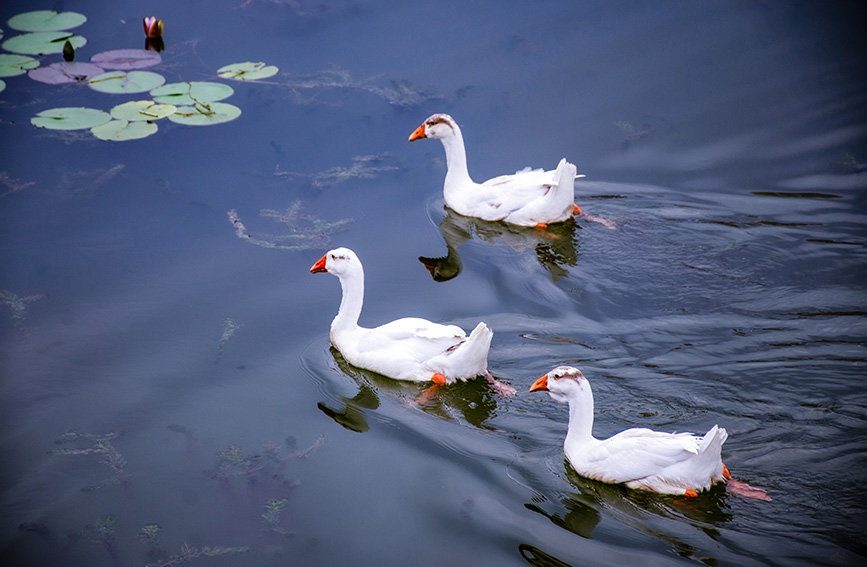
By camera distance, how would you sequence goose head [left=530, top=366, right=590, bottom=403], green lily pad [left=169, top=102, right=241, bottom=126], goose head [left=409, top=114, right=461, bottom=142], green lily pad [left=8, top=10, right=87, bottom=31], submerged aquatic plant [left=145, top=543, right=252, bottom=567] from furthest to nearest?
green lily pad [left=8, top=10, right=87, bottom=31] → green lily pad [left=169, top=102, right=241, bottom=126] → goose head [left=409, top=114, right=461, bottom=142] → goose head [left=530, top=366, right=590, bottom=403] → submerged aquatic plant [left=145, top=543, right=252, bottom=567]

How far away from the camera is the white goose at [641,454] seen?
432cm

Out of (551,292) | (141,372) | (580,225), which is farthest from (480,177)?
(141,372)

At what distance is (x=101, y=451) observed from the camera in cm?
504

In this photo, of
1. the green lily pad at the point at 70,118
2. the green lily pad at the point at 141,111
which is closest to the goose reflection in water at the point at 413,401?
the green lily pad at the point at 141,111

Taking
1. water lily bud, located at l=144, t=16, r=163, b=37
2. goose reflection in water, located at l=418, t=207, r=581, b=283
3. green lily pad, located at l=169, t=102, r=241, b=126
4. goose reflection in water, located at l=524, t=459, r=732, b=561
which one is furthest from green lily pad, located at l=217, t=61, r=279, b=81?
goose reflection in water, located at l=524, t=459, r=732, b=561

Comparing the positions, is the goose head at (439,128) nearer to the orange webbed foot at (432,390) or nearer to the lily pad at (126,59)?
the orange webbed foot at (432,390)

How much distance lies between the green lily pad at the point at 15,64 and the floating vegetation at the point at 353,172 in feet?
13.6

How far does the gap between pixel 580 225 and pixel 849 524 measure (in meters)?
3.99

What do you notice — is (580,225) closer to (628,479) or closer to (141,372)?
(628,479)

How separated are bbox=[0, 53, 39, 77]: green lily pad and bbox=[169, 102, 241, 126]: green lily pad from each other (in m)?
2.45

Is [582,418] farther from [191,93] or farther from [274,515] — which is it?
[191,93]

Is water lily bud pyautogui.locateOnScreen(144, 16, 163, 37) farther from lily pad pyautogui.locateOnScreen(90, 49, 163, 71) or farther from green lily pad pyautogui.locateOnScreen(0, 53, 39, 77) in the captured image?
green lily pad pyautogui.locateOnScreen(0, 53, 39, 77)

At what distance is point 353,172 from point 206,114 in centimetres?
206

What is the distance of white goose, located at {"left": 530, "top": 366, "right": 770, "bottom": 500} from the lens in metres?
4.32
